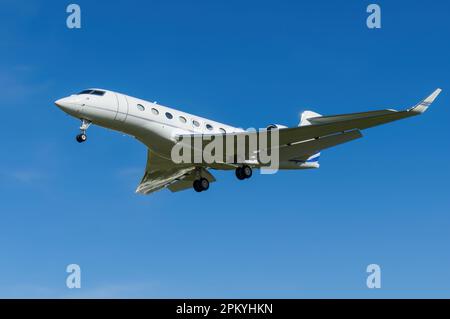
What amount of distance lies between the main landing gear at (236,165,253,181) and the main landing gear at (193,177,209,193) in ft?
8.56

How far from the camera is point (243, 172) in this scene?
133ft

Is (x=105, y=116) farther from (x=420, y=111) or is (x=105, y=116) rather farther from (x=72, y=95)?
(x=420, y=111)

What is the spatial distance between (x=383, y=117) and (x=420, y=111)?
7.10 ft

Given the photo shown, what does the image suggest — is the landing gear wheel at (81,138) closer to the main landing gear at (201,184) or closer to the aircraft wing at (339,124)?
the aircraft wing at (339,124)

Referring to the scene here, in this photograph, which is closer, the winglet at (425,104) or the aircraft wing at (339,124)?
the winglet at (425,104)

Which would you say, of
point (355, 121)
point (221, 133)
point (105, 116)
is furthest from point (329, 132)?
point (105, 116)

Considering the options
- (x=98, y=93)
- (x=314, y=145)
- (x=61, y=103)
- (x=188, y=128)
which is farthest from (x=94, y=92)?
(x=314, y=145)

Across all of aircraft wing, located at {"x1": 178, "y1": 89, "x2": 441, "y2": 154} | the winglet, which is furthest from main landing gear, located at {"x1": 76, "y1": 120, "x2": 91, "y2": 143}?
the winglet

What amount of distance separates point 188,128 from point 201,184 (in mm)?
4236

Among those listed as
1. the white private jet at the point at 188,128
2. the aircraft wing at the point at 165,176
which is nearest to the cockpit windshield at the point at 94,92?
the white private jet at the point at 188,128

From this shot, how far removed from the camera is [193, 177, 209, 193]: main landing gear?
139ft

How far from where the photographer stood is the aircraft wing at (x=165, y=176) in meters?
42.8

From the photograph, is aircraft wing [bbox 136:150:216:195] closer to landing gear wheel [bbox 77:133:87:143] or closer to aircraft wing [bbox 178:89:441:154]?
aircraft wing [bbox 178:89:441:154]

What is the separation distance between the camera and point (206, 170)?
42.6 metres
